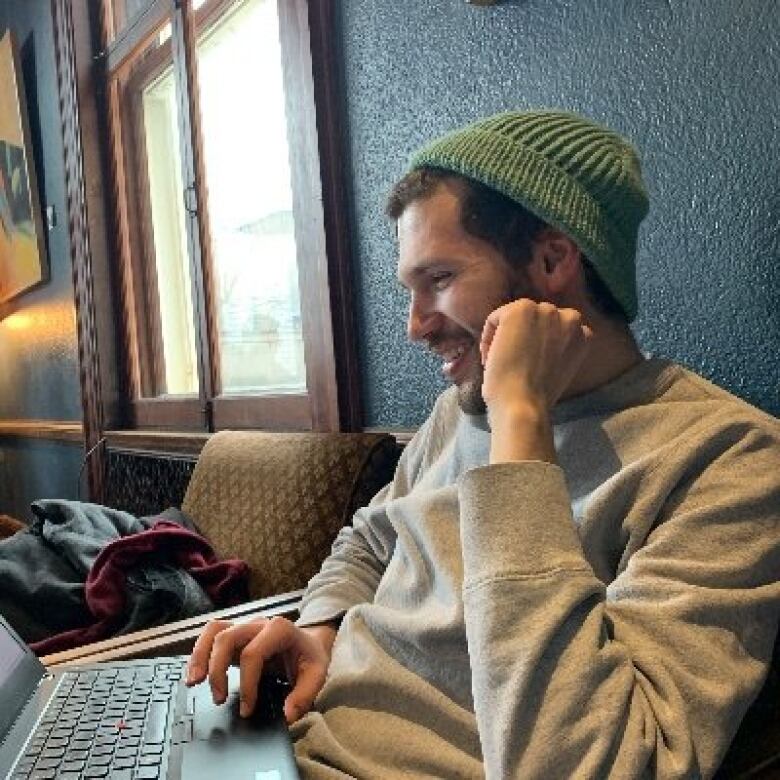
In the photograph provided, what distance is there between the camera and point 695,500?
682 mm

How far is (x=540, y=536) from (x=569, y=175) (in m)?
0.38


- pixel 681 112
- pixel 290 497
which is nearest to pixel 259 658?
pixel 290 497

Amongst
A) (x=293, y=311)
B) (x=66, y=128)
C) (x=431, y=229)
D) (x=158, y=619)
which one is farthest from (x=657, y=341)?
(x=66, y=128)

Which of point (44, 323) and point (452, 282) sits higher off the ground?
point (44, 323)

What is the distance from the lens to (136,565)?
4.75 ft

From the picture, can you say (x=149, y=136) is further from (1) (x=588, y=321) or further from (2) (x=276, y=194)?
(1) (x=588, y=321)

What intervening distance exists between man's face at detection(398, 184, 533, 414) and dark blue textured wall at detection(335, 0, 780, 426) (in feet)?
0.88

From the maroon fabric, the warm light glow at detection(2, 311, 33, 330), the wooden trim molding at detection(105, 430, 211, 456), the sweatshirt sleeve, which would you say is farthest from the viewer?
the warm light glow at detection(2, 311, 33, 330)

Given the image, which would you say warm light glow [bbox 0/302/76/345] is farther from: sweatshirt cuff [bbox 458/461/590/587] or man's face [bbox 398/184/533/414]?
sweatshirt cuff [bbox 458/461/590/587]

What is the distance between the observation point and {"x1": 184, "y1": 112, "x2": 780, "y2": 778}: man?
0.60m

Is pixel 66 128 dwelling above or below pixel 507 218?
above

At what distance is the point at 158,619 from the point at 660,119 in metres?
1.01

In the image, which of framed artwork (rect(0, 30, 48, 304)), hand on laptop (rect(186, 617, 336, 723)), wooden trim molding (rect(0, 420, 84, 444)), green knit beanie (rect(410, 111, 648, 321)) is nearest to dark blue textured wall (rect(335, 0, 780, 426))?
green knit beanie (rect(410, 111, 648, 321))

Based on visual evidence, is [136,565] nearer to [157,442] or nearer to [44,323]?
[157,442]
